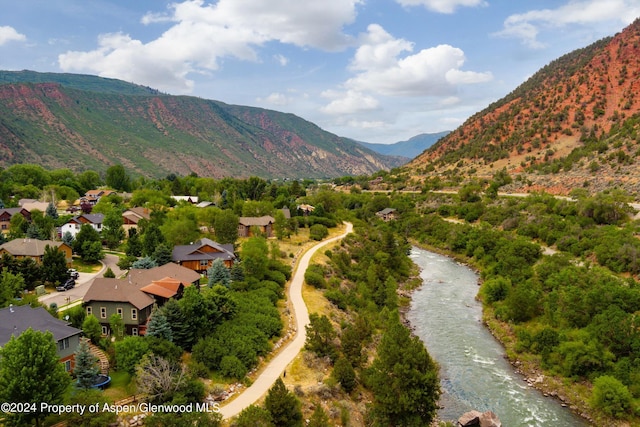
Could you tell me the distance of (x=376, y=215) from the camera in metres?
95.3

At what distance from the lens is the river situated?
26891 mm

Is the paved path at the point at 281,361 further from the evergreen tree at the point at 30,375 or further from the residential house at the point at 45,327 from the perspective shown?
the residential house at the point at 45,327

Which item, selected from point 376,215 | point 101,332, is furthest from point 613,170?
point 101,332

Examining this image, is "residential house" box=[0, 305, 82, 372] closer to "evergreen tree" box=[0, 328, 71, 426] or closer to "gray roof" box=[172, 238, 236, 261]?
"evergreen tree" box=[0, 328, 71, 426]

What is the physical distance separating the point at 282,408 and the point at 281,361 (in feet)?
25.5

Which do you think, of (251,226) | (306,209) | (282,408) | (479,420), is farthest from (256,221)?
(479,420)

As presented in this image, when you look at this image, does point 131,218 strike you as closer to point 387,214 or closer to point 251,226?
point 251,226

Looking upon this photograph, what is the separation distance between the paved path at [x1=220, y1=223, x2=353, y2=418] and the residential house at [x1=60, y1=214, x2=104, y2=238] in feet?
115

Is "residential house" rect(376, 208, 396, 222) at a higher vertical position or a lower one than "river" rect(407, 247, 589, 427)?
higher

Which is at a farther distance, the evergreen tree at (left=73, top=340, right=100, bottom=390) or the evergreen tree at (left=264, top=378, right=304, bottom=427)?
the evergreen tree at (left=73, top=340, right=100, bottom=390)

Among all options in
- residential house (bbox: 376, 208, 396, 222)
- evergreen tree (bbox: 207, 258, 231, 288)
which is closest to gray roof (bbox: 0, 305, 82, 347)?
evergreen tree (bbox: 207, 258, 231, 288)

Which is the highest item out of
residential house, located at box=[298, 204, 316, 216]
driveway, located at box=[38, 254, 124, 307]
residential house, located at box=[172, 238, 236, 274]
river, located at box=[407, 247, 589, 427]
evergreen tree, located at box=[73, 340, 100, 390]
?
residential house, located at box=[298, 204, 316, 216]

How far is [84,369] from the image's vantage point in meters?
22.7

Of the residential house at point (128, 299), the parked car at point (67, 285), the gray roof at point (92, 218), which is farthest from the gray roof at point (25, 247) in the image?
the gray roof at point (92, 218)
